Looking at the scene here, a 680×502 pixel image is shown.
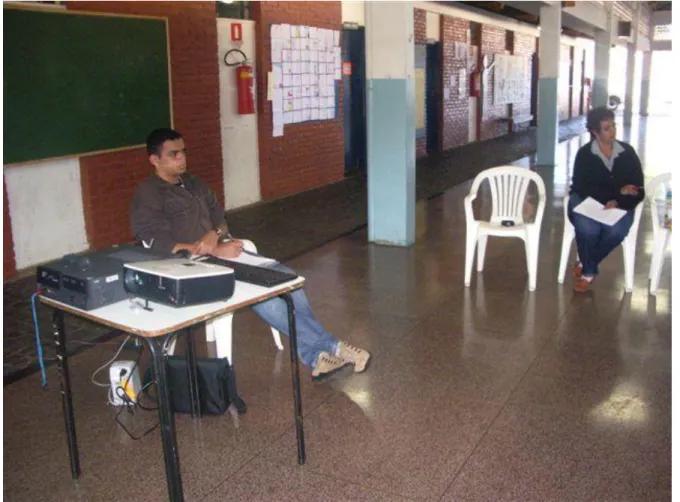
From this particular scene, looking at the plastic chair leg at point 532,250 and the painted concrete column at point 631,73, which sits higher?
the painted concrete column at point 631,73

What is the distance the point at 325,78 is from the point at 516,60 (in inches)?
330

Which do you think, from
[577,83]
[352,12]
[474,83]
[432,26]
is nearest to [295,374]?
[352,12]

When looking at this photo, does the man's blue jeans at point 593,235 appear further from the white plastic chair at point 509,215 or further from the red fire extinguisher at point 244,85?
the red fire extinguisher at point 244,85

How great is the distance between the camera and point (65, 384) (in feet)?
8.33

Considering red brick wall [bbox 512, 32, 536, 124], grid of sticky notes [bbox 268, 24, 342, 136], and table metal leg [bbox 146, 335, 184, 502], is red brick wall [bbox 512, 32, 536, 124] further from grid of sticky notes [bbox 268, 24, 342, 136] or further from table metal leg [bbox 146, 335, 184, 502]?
table metal leg [bbox 146, 335, 184, 502]

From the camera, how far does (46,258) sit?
18.0 ft

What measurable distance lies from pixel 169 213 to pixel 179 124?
3.53 metres

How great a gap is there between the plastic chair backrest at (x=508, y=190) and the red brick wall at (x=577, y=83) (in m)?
17.1

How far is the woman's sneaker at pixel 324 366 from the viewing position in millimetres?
3373

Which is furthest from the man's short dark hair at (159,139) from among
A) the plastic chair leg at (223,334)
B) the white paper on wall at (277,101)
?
the white paper on wall at (277,101)

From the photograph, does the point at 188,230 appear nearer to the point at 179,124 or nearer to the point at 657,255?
the point at 657,255

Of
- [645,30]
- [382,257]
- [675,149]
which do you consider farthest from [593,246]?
[645,30]

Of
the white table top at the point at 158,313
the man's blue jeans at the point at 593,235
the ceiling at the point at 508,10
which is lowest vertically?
the man's blue jeans at the point at 593,235

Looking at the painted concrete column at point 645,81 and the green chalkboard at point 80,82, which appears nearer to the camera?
the green chalkboard at point 80,82
